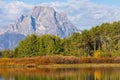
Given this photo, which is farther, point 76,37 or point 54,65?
point 76,37

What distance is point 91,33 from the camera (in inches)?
4616

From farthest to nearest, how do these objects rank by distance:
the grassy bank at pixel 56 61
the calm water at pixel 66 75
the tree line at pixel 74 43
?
the tree line at pixel 74 43 → the grassy bank at pixel 56 61 → the calm water at pixel 66 75

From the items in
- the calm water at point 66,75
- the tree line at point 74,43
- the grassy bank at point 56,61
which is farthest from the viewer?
the tree line at point 74,43

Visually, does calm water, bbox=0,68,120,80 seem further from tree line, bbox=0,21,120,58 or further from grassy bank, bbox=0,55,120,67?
tree line, bbox=0,21,120,58

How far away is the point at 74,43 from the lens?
11950cm

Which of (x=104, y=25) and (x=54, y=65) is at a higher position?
(x=104, y=25)

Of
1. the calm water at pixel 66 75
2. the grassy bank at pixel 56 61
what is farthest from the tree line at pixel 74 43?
the calm water at pixel 66 75

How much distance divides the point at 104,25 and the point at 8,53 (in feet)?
140

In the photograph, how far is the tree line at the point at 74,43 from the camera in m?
114

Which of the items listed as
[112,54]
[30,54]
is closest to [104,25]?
[112,54]

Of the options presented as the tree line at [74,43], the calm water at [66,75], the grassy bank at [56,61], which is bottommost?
the calm water at [66,75]

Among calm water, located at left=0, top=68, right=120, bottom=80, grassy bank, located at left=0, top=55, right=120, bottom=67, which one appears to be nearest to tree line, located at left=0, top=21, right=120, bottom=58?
grassy bank, located at left=0, top=55, right=120, bottom=67

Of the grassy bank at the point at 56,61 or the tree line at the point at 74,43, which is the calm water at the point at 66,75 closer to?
the grassy bank at the point at 56,61

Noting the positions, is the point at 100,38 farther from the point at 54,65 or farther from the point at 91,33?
the point at 54,65
